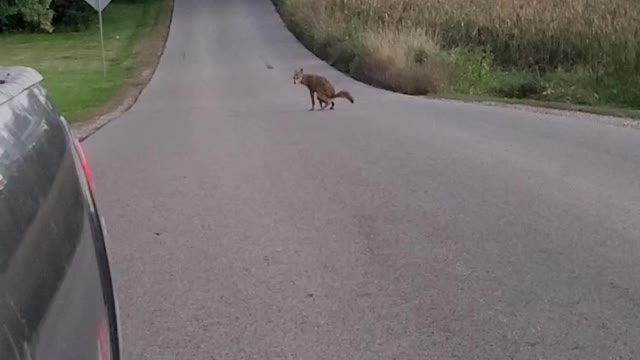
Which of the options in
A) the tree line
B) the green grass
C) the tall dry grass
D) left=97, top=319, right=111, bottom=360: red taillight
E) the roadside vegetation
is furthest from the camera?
the tree line

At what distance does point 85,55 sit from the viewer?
45.1 m

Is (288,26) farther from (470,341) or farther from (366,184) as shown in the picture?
(470,341)

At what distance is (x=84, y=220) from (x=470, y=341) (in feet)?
10.2

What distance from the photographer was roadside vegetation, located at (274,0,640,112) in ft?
88.6

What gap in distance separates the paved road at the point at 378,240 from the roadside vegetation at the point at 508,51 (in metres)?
8.76

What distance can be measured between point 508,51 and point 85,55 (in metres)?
19.5

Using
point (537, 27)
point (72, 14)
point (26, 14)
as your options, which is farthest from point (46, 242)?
point (72, 14)

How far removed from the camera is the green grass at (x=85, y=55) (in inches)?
1118

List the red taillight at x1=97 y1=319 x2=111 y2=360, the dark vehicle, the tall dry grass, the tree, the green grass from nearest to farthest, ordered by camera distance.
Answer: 1. the dark vehicle
2. the red taillight at x1=97 y1=319 x2=111 y2=360
3. the tall dry grass
4. the green grass
5. the tree

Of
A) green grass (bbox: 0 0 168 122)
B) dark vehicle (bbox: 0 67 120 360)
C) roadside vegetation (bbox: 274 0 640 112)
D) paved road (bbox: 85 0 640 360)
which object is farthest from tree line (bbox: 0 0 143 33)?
dark vehicle (bbox: 0 67 120 360)

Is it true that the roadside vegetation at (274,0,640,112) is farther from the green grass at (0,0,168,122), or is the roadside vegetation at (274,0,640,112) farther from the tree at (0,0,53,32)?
the tree at (0,0,53,32)

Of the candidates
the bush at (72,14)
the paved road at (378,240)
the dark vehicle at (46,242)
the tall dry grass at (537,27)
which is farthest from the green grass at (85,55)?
the dark vehicle at (46,242)

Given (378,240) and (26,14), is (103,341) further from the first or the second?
(26,14)

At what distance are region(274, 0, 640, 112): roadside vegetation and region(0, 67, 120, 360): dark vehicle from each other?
70.0 ft
